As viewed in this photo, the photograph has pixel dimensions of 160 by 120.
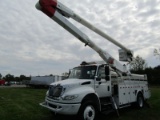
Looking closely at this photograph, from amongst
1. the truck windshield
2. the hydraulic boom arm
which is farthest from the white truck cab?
the hydraulic boom arm

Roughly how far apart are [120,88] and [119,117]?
60.3 inches

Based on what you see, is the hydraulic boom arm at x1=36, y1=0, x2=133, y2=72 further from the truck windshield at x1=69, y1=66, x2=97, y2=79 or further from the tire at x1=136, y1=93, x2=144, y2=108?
the tire at x1=136, y1=93, x2=144, y2=108

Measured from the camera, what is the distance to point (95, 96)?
961cm

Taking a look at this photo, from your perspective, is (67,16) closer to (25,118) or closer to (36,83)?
(25,118)

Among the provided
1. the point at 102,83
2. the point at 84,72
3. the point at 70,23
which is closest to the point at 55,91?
the point at 84,72

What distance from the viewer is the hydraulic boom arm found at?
949 cm

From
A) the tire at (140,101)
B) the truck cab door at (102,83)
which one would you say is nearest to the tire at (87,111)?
the truck cab door at (102,83)

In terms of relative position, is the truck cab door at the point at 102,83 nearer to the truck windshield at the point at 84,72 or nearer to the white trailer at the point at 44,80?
the truck windshield at the point at 84,72

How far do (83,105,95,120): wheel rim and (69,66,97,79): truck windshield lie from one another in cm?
153

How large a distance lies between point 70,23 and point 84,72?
2.41m

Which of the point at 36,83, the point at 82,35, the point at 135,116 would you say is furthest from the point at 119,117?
the point at 36,83

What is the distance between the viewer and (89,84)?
9.73 m

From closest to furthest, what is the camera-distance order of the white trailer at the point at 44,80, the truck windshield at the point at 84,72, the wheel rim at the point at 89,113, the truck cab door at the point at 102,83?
the wheel rim at the point at 89,113, the truck cab door at the point at 102,83, the truck windshield at the point at 84,72, the white trailer at the point at 44,80

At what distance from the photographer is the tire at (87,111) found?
8844 mm
